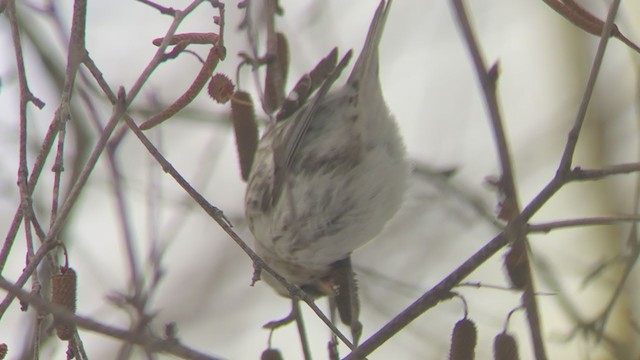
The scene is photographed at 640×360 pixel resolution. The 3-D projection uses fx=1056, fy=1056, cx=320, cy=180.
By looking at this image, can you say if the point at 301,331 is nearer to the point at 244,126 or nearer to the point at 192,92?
the point at 192,92

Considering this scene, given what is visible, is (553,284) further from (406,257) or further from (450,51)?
(450,51)

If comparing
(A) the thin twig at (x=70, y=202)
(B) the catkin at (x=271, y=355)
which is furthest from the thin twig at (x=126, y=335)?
(B) the catkin at (x=271, y=355)

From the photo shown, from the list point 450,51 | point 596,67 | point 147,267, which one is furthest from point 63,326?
point 450,51

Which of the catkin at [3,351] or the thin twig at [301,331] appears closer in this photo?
the catkin at [3,351]

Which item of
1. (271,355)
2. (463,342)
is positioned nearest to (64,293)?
(271,355)

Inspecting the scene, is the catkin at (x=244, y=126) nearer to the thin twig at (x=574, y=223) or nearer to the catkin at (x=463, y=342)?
the catkin at (x=463, y=342)

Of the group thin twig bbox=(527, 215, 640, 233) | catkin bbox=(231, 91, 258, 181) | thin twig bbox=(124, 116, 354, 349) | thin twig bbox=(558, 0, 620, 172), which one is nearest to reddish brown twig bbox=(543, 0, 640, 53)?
thin twig bbox=(558, 0, 620, 172)

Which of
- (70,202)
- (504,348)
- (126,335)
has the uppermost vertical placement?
(70,202)

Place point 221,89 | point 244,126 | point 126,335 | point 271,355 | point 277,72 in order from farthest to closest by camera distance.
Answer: point 277,72 → point 244,126 → point 271,355 → point 221,89 → point 126,335

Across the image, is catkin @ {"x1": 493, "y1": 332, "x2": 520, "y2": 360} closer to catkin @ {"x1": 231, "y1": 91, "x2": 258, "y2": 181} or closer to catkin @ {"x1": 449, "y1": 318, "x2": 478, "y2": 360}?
catkin @ {"x1": 449, "y1": 318, "x2": 478, "y2": 360}
